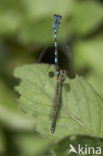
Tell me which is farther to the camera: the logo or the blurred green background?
the blurred green background

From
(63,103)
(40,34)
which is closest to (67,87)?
(63,103)

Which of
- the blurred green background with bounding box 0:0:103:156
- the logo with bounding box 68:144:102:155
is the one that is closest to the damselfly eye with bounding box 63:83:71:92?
the logo with bounding box 68:144:102:155

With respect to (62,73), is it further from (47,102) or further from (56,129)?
(56,129)

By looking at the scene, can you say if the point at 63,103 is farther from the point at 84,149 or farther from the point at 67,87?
the point at 84,149

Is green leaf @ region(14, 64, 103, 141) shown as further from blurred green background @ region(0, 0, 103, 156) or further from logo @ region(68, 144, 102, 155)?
blurred green background @ region(0, 0, 103, 156)

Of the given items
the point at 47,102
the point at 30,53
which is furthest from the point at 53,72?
the point at 30,53

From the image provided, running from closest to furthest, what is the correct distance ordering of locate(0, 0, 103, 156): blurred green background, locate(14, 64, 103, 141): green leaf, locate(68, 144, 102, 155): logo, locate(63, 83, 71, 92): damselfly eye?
locate(68, 144, 102, 155): logo
locate(14, 64, 103, 141): green leaf
locate(63, 83, 71, 92): damselfly eye
locate(0, 0, 103, 156): blurred green background

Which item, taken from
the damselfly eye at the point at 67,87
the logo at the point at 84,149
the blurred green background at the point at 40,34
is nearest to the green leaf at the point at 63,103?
the damselfly eye at the point at 67,87

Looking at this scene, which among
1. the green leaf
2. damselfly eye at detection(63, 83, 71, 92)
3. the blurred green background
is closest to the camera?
the green leaf
